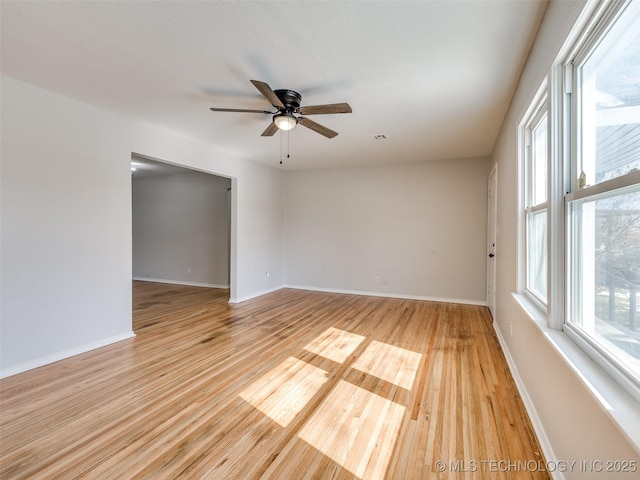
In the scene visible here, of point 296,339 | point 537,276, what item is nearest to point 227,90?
point 296,339

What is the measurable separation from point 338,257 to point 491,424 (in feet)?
14.3

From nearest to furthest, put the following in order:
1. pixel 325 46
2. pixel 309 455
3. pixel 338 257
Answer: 1. pixel 309 455
2. pixel 325 46
3. pixel 338 257

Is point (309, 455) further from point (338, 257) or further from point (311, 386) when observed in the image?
point (338, 257)

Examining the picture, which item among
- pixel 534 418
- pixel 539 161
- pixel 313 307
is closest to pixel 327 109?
Answer: pixel 539 161

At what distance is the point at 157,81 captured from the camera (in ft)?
8.52

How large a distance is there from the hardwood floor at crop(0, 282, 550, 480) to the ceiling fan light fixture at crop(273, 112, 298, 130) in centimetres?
224

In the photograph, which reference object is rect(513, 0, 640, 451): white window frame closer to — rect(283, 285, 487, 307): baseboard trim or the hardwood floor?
the hardwood floor

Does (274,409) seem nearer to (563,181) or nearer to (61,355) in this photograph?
(563,181)

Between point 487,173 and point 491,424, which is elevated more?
point 487,173

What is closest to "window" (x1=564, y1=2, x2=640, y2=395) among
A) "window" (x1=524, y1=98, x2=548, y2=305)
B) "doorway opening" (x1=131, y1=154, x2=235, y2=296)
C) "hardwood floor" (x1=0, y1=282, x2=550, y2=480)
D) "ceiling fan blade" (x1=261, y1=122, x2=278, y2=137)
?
"window" (x1=524, y1=98, x2=548, y2=305)

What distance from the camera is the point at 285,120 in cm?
275

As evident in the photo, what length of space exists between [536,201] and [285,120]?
2209 mm

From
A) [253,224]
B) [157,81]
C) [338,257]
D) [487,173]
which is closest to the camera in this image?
[157,81]

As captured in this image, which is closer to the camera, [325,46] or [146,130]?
[325,46]
